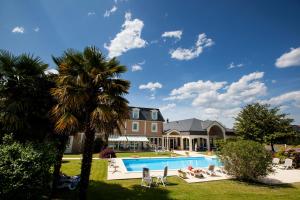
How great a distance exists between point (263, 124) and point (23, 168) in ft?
117

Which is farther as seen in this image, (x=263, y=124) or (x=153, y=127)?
(x=153, y=127)

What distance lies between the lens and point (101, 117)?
999 cm

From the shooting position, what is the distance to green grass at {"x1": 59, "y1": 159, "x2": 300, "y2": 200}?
1172 centimetres

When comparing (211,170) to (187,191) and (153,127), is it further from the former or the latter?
(153,127)

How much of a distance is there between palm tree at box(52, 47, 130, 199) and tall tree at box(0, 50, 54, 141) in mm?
944

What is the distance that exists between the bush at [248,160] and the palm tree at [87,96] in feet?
33.6

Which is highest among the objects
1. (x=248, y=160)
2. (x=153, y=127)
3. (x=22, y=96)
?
(x=153, y=127)

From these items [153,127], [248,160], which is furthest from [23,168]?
[153,127]

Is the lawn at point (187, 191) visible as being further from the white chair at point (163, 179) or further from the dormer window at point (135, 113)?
the dormer window at point (135, 113)

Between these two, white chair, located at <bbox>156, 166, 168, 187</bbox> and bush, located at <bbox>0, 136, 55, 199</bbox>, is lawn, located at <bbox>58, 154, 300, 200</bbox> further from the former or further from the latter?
bush, located at <bbox>0, 136, 55, 199</bbox>

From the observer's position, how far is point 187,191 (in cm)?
1298

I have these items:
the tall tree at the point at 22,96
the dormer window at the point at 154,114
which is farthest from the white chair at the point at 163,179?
the dormer window at the point at 154,114

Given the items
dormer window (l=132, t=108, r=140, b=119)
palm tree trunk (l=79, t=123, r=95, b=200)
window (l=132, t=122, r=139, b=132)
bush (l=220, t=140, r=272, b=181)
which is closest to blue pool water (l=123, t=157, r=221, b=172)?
bush (l=220, t=140, r=272, b=181)

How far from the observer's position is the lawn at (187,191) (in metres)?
11.7
